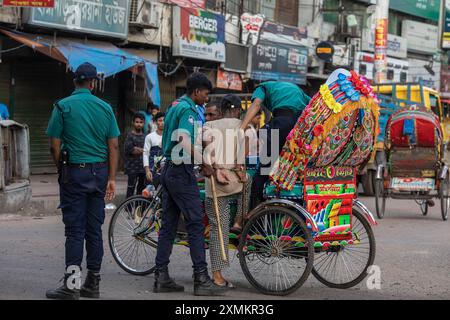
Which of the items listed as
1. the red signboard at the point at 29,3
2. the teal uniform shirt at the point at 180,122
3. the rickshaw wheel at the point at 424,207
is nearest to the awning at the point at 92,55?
the red signboard at the point at 29,3

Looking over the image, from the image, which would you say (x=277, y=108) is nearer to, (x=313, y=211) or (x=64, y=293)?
(x=313, y=211)

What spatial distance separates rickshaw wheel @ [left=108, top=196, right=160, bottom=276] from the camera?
806cm

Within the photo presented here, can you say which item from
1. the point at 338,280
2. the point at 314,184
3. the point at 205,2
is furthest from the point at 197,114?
the point at 205,2

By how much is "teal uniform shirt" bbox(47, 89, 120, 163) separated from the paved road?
116cm

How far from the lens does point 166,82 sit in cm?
2419

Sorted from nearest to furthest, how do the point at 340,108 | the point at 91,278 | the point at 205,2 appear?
1. the point at 91,278
2. the point at 340,108
3. the point at 205,2

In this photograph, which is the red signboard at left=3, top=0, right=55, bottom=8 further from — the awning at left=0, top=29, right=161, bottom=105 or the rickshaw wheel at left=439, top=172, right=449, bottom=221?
the rickshaw wheel at left=439, top=172, right=449, bottom=221

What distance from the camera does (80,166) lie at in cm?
669

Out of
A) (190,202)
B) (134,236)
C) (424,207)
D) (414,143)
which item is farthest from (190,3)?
(190,202)

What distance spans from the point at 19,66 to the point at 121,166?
468 centimetres

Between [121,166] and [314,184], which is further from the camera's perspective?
[121,166]

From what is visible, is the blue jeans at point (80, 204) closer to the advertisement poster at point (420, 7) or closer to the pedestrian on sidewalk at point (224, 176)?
the pedestrian on sidewalk at point (224, 176)

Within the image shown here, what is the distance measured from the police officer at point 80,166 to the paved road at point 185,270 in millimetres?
382

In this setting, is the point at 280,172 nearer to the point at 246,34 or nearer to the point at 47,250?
the point at 47,250
